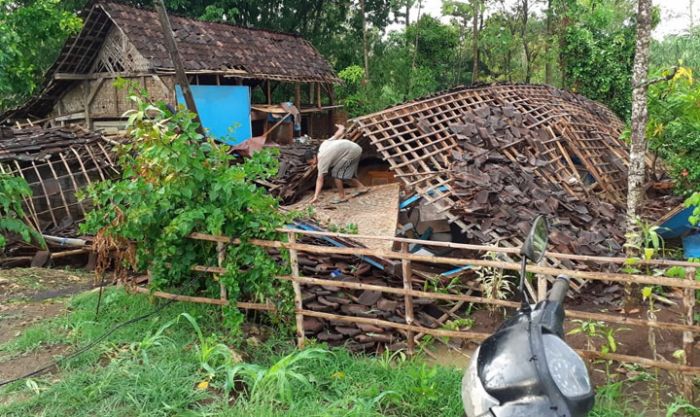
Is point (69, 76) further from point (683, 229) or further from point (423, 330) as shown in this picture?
point (683, 229)

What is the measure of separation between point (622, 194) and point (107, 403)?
915 cm

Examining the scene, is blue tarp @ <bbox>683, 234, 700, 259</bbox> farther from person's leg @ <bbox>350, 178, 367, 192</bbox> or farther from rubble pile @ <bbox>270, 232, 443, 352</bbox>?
person's leg @ <bbox>350, 178, 367, 192</bbox>

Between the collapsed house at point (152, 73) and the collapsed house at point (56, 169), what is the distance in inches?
109

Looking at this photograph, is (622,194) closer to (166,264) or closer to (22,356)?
(166,264)

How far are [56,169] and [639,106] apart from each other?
920 centimetres

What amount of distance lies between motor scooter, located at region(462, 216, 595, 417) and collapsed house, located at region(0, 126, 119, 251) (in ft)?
28.1

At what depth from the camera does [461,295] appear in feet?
14.9

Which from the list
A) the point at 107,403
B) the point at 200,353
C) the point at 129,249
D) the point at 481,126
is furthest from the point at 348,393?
the point at 481,126

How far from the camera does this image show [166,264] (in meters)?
4.96

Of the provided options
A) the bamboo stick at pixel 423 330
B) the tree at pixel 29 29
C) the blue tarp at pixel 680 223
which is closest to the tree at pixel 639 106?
the bamboo stick at pixel 423 330

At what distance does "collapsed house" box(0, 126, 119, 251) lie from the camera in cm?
906

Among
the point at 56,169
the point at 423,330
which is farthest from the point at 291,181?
the point at 423,330

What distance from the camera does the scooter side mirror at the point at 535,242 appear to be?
1.90 metres

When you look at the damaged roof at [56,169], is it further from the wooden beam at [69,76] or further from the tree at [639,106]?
the tree at [639,106]
